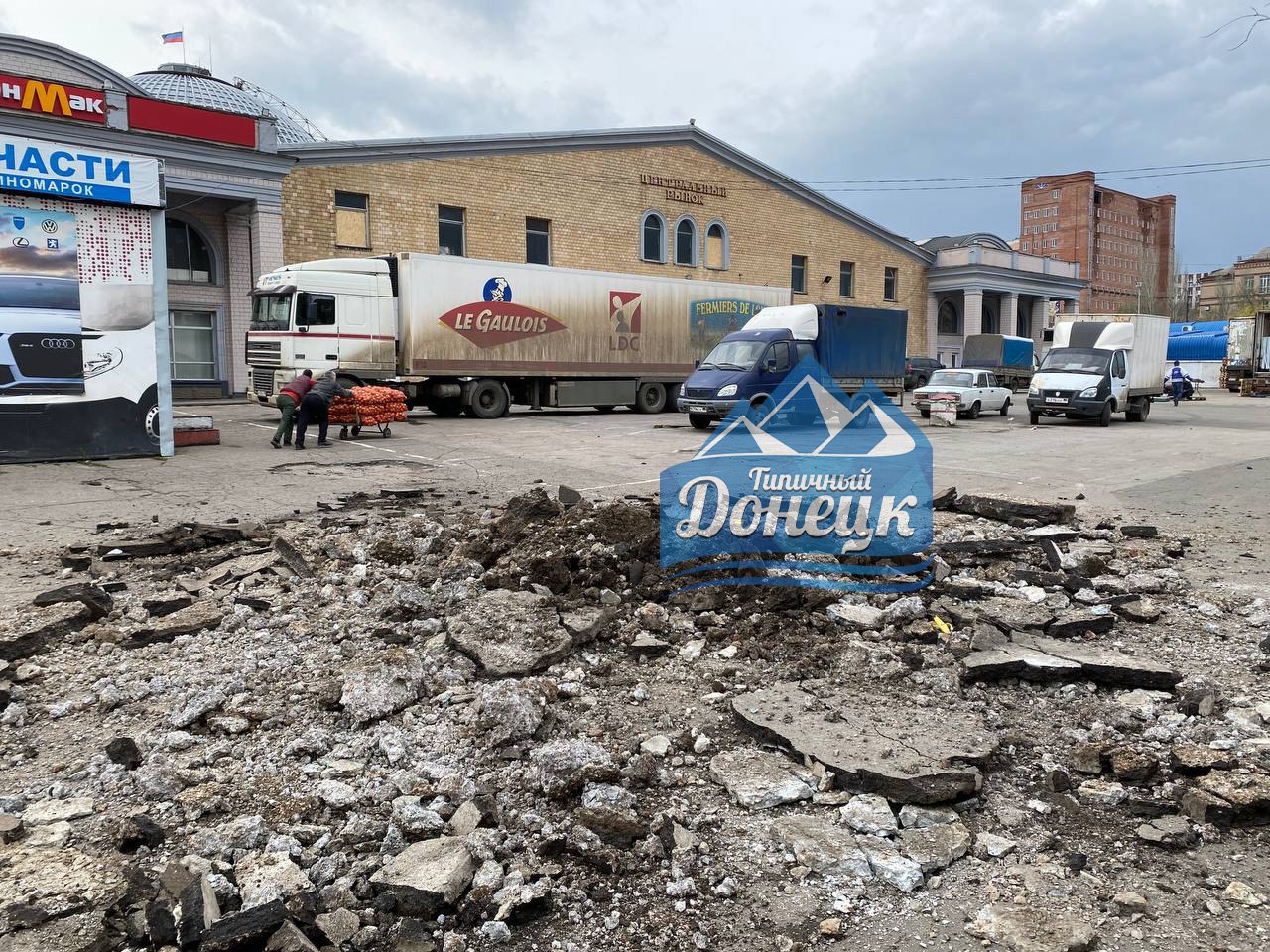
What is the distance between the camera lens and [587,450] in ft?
50.2

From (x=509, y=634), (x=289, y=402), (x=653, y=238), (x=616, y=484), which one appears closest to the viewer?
(x=509, y=634)

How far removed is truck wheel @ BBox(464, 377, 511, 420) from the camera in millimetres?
22109

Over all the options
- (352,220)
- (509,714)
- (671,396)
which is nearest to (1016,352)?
(671,396)

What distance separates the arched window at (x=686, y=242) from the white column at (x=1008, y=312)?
2249 cm

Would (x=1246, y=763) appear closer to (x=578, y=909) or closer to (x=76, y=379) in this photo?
(x=578, y=909)

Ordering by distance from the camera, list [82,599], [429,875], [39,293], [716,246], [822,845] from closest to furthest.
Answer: [429,875], [822,845], [82,599], [39,293], [716,246]

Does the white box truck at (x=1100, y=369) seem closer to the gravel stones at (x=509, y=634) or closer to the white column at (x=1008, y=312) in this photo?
the gravel stones at (x=509, y=634)

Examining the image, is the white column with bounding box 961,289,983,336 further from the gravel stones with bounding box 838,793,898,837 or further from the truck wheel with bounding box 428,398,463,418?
the gravel stones with bounding box 838,793,898,837

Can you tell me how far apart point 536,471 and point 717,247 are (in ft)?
94.4

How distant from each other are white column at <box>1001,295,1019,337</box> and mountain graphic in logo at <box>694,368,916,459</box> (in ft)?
101

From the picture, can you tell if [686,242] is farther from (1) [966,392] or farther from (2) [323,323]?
(2) [323,323]

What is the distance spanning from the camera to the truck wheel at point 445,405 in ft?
72.0

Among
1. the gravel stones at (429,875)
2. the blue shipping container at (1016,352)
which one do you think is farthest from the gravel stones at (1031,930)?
the blue shipping container at (1016,352)

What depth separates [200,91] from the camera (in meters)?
33.2
